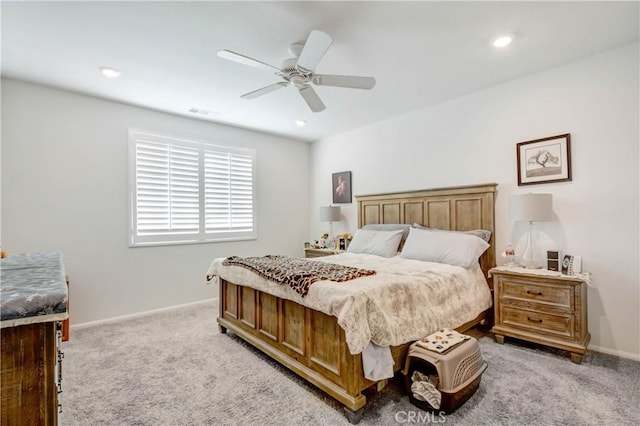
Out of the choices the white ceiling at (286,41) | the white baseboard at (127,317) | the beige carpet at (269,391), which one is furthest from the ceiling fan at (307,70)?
the white baseboard at (127,317)

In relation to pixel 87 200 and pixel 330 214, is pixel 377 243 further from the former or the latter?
pixel 87 200

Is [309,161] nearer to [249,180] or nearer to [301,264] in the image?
[249,180]

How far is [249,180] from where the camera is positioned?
16.7ft

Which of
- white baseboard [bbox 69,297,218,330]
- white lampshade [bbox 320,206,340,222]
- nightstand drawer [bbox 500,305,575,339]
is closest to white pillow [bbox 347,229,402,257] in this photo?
white lampshade [bbox 320,206,340,222]

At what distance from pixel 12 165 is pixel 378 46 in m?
3.84

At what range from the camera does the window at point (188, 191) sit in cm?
401

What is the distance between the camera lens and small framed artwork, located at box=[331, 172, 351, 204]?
5.14 metres

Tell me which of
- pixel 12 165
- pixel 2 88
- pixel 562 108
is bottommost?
pixel 12 165

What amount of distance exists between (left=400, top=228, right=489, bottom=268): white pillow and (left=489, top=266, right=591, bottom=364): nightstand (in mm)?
289

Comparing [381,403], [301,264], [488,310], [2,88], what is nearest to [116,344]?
[301,264]

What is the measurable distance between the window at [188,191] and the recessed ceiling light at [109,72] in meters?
0.97

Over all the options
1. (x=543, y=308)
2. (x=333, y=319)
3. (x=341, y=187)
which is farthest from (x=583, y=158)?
(x=341, y=187)

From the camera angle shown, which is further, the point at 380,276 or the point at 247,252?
the point at 247,252

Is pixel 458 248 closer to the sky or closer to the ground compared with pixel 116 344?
closer to the sky
